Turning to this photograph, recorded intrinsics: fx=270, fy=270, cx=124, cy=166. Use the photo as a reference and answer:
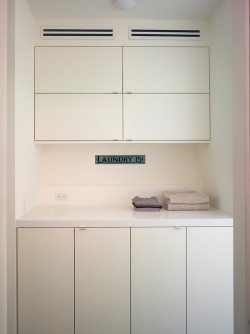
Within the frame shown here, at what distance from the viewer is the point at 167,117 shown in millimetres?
2400

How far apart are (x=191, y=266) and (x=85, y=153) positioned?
1422 mm

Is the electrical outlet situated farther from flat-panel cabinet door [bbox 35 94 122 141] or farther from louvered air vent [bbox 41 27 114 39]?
louvered air vent [bbox 41 27 114 39]

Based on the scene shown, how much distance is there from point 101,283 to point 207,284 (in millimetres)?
772

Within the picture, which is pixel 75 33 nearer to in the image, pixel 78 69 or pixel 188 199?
pixel 78 69

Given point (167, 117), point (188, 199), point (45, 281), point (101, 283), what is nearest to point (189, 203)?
point (188, 199)

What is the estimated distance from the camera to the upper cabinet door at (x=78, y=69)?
2.34 m

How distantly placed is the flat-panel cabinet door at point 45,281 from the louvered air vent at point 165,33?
175 cm

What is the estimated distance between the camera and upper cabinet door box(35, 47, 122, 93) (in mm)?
2344

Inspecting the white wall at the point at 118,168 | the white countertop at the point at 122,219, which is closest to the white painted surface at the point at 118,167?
the white wall at the point at 118,168

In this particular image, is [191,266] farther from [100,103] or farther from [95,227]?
[100,103]

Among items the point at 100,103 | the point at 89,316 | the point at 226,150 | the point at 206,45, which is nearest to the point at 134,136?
the point at 100,103

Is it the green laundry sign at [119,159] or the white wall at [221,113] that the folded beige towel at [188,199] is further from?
the green laundry sign at [119,159]

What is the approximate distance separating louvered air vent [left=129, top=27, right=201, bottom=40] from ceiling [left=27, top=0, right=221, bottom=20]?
0.29 feet

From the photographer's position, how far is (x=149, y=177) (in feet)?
8.95
